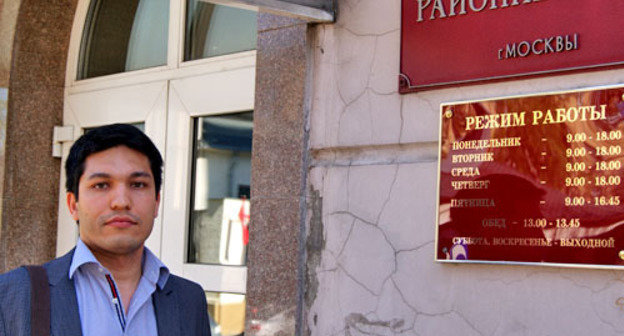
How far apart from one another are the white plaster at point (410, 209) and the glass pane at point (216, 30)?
1.67m

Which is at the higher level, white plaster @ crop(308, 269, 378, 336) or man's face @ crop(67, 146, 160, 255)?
man's face @ crop(67, 146, 160, 255)

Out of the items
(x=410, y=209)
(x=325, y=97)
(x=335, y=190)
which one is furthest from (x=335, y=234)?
(x=325, y=97)

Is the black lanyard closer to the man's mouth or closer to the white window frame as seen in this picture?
the man's mouth

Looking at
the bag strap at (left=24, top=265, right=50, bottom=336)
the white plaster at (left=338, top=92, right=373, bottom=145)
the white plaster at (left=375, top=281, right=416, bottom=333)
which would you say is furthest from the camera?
the white plaster at (left=338, top=92, right=373, bottom=145)

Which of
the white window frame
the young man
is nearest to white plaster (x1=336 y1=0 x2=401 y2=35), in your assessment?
the white window frame

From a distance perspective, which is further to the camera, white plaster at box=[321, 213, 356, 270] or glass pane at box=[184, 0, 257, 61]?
glass pane at box=[184, 0, 257, 61]

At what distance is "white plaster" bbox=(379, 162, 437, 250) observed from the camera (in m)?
3.19

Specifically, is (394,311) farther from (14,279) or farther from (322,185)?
(14,279)

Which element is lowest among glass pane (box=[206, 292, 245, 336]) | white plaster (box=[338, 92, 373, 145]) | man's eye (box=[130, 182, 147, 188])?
glass pane (box=[206, 292, 245, 336])

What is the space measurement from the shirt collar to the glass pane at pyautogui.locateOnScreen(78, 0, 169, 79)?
3028 millimetres

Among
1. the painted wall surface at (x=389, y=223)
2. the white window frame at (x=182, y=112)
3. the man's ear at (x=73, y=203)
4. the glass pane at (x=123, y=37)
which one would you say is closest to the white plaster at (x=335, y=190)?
the painted wall surface at (x=389, y=223)

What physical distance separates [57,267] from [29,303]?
0.13m

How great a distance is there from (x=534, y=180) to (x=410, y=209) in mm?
522

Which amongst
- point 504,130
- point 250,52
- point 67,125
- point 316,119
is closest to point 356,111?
point 316,119
